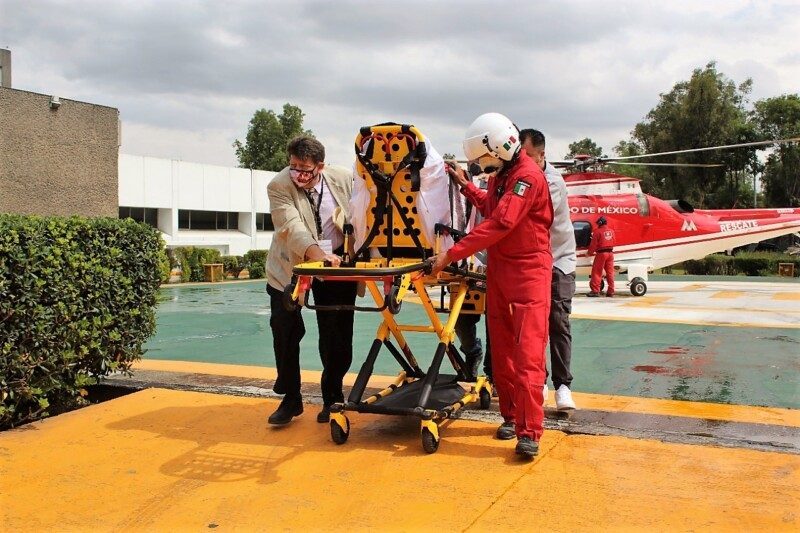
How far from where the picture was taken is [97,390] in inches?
230

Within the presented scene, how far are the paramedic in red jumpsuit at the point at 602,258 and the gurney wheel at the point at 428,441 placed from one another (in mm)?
12867

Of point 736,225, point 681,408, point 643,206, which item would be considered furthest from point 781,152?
point 681,408

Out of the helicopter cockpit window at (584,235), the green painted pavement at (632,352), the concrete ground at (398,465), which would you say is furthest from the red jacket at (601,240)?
the concrete ground at (398,465)

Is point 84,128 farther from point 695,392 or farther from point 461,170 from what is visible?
point 695,392

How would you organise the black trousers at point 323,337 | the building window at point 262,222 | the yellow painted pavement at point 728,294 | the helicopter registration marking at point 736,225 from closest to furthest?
the black trousers at point 323,337 → the yellow painted pavement at point 728,294 → the helicopter registration marking at point 736,225 → the building window at point 262,222

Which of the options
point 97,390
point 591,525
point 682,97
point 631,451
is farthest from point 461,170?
point 682,97

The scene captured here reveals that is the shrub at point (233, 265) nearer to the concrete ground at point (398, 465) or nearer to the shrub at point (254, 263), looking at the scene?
the shrub at point (254, 263)

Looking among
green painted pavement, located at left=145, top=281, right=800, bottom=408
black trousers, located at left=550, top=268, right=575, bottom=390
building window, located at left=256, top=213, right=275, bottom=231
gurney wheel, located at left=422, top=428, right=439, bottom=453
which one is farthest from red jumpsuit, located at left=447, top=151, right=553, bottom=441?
building window, located at left=256, top=213, right=275, bottom=231

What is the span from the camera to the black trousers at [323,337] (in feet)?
15.5

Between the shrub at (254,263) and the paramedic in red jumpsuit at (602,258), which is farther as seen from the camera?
the shrub at (254,263)

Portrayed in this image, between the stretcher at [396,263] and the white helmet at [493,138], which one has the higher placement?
the white helmet at [493,138]

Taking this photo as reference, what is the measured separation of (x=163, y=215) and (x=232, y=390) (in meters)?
24.0

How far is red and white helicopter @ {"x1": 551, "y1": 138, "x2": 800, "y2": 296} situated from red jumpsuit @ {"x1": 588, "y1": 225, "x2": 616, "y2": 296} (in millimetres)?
340

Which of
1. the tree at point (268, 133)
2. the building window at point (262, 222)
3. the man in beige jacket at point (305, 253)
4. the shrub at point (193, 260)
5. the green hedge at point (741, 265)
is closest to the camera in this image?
the man in beige jacket at point (305, 253)
